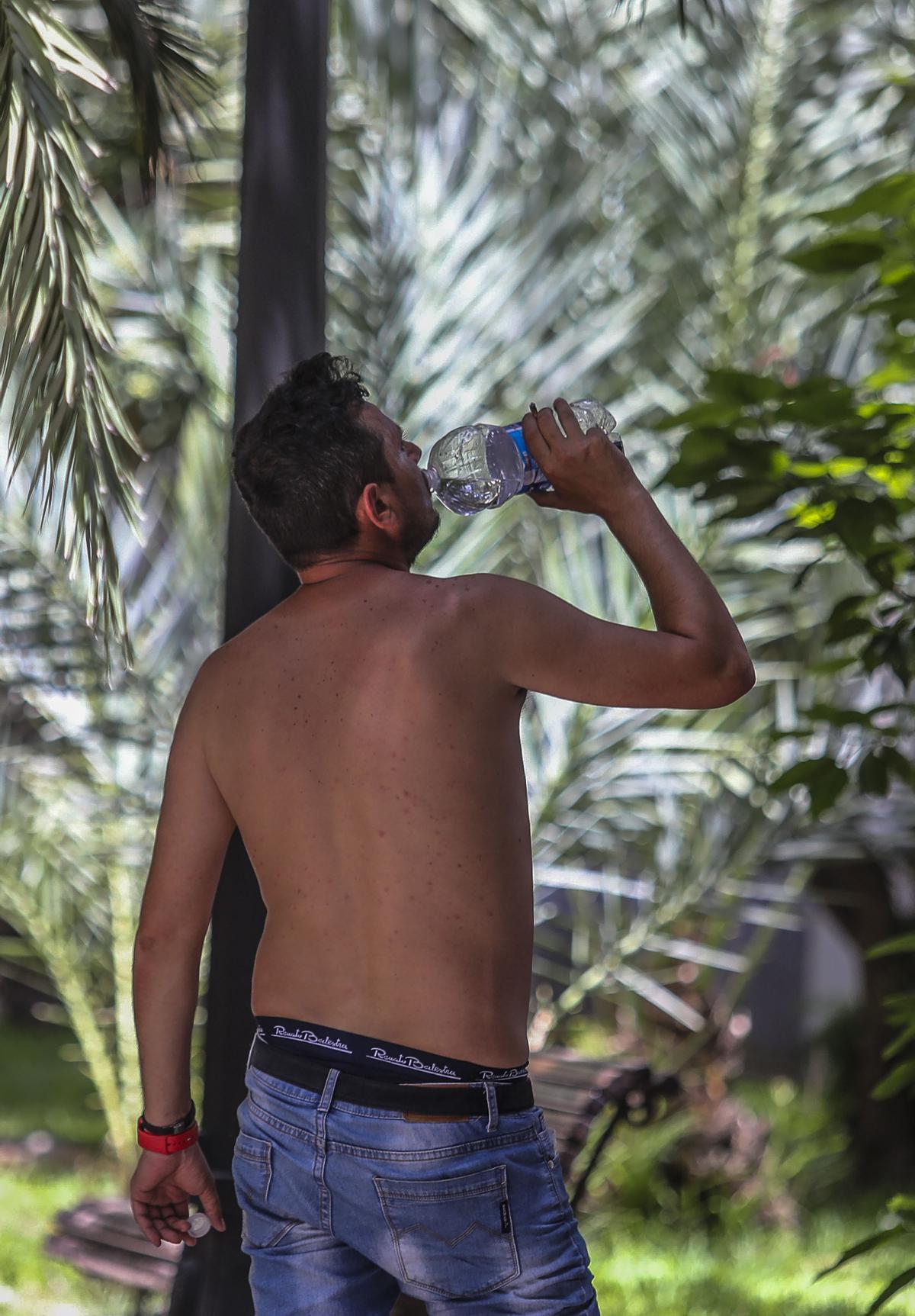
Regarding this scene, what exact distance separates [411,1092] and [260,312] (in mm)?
1234

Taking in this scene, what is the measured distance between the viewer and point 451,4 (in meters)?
4.38

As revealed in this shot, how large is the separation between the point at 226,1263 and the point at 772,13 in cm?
375

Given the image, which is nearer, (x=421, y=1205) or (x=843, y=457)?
(x=421, y=1205)

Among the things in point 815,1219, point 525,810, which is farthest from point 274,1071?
point 815,1219

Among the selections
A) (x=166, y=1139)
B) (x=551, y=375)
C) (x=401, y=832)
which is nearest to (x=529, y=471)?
(x=401, y=832)

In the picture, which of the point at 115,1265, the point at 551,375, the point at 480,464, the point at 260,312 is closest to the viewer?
the point at 260,312

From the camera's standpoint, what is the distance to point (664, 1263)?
4723 millimetres

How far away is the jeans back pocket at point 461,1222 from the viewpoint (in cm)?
167

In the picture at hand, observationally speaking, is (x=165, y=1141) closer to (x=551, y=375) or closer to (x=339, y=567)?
(x=339, y=567)

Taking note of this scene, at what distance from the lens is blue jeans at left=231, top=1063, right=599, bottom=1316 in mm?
1670

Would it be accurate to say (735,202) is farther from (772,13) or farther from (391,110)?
(391,110)

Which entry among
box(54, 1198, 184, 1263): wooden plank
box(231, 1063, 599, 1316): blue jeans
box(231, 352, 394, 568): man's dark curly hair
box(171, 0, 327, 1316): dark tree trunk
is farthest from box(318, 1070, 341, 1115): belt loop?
box(54, 1198, 184, 1263): wooden plank

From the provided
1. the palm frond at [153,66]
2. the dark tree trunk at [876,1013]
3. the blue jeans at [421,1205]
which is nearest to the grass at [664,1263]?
the dark tree trunk at [876,1013]

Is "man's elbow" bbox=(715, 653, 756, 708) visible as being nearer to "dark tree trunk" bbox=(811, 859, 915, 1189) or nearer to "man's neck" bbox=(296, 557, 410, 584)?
"man's neck" bbox=(296, 557, 410, 584)
